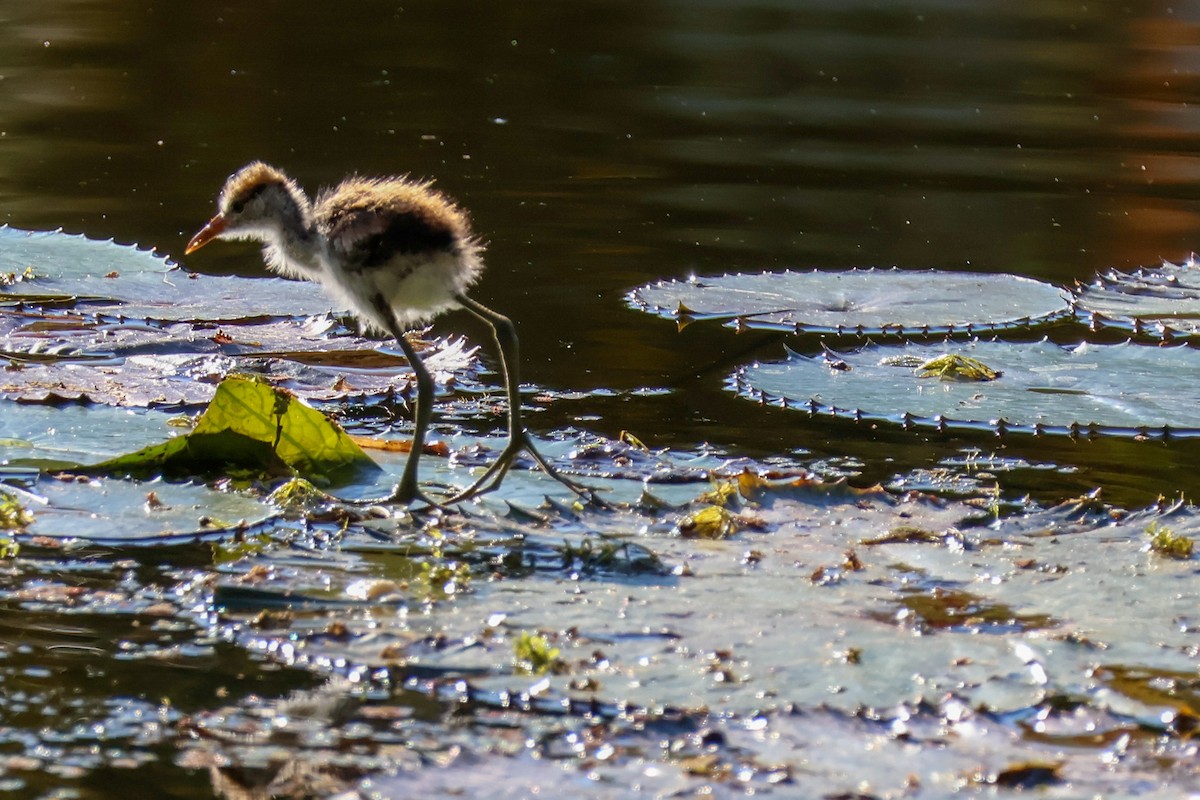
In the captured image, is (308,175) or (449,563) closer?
(449,563)

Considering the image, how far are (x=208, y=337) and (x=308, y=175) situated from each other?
10.6ft

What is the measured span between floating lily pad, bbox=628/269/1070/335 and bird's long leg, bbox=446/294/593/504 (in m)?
1.72

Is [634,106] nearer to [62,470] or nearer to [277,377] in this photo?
[277,377]

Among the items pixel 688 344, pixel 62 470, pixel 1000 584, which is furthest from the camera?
pixel 688 344

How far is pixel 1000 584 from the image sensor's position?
3.80 meters

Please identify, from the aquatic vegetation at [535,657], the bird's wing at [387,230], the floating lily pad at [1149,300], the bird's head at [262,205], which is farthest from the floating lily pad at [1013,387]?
the aquatic vegetation at [535,657]

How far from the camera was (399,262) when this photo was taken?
458 centimetres

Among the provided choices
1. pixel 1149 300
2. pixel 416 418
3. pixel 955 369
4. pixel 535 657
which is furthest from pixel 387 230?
pixel 1149 300

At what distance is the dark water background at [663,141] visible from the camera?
21.1 ft

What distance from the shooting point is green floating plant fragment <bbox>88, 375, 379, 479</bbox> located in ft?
14.4

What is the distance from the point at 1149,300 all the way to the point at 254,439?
3816 mm

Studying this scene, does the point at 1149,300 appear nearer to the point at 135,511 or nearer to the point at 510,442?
the point at 510,442

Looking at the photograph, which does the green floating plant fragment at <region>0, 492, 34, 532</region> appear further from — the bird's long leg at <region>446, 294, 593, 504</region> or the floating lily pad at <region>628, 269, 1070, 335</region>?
the floating lily pad at <region>628, 269, 1070, 335</region>

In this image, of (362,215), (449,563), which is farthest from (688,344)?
(449,563)
